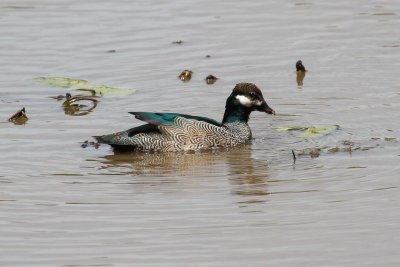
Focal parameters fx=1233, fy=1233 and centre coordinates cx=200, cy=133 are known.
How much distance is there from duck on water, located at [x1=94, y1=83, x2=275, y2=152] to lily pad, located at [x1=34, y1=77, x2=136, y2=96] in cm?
176

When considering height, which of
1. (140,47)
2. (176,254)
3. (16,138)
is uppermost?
(140,47)

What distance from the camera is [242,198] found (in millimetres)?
10805

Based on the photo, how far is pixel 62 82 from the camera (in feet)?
50.5

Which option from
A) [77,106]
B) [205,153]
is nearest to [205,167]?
[205,153]

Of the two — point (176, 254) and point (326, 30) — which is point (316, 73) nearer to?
point (326, 30)

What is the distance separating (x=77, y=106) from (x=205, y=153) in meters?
2.16

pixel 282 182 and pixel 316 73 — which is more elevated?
pixel 316 73

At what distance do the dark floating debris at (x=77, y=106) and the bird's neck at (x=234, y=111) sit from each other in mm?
1768

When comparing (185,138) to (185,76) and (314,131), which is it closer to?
(314,131)

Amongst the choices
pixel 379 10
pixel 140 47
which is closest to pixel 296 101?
pixel 140 47

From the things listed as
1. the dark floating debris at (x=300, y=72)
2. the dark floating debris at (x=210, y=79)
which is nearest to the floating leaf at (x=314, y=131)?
the dark floating debris at (x=300, y=72)

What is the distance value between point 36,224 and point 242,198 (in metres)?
1.95

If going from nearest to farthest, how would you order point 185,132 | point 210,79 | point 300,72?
point 185,132
point 210,79
point 300,72

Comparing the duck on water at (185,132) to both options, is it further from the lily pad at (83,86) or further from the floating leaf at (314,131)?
the lily pad at (83,86)
